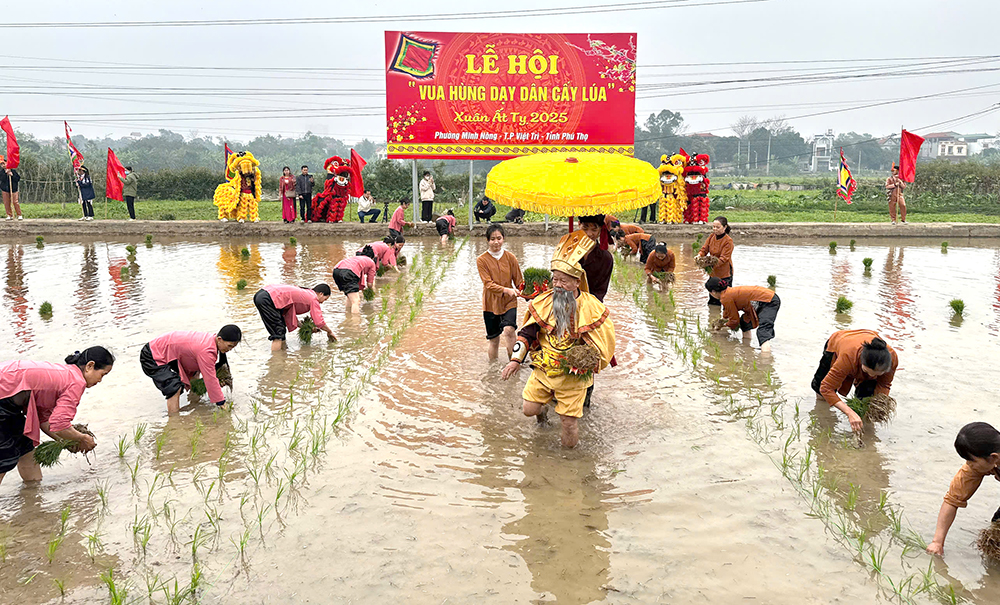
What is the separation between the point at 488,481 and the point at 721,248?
583 centimetres

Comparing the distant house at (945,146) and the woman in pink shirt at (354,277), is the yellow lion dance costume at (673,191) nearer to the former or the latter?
the woman in pink shirt at (354,277)

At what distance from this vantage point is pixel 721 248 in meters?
9.30

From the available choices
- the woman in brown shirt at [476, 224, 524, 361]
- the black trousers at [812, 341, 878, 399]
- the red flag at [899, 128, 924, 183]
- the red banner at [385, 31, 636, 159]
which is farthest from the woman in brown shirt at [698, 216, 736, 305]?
the red flag at [899, 128, 924, 183]

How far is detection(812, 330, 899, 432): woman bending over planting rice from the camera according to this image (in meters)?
5.00

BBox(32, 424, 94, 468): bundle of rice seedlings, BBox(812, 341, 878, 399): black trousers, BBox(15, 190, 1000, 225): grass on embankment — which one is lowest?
BBox(32, 424, 94, 468): bundle of rice seedlings

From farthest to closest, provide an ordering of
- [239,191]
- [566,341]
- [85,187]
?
[85,187] < [239,191] < [566,341]

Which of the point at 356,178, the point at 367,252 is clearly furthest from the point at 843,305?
the point at 356,178

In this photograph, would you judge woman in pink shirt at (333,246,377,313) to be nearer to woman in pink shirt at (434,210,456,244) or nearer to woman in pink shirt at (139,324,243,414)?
woman in pink shirt at (139,324,243,414)

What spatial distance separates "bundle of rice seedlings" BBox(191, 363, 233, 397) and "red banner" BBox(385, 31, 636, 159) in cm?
1389

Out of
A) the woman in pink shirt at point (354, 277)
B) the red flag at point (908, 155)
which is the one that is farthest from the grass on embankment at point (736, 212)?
the woman in pink shirt at point (354, 277)

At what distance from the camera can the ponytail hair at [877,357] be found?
4973mm

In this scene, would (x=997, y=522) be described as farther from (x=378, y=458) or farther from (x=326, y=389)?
(x=326, y=389)

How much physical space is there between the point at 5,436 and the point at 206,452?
125 centimetres

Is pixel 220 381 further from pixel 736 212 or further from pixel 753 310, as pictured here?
pixel 736 212
